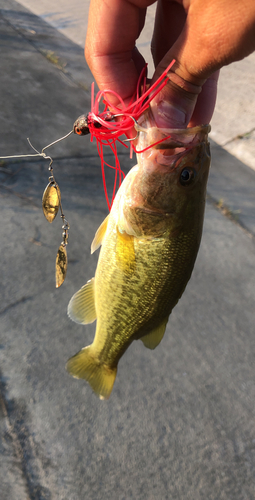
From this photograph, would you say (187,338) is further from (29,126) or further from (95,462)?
(29,126)

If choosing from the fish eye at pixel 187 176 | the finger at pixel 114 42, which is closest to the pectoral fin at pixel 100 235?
the fish eye at pixel 187 176

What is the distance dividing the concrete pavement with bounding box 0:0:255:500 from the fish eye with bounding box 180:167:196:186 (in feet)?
6.18

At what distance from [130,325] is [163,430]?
1366mm

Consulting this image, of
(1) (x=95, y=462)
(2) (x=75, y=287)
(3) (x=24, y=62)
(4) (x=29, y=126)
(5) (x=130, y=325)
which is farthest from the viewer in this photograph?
(3) (x=24, y=62)

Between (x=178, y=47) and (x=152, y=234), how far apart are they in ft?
2.14

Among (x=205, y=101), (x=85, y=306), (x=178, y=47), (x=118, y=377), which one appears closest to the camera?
(x=178, y=47)

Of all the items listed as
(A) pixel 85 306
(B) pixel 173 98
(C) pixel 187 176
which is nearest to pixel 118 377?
(A) pixel 85 306

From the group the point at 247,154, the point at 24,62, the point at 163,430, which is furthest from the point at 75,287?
the point at 24,62

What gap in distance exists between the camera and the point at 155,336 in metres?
1.65

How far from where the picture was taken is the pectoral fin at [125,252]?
1449 mm

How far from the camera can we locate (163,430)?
254cm

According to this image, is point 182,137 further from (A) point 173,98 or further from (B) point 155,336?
(B) point 155,336

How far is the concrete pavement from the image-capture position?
229cm

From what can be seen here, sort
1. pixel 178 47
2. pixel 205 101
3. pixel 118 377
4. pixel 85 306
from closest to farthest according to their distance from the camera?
pixel 178 47 → pixel 205 101 → pixel 85 306 → pixel 118 377
